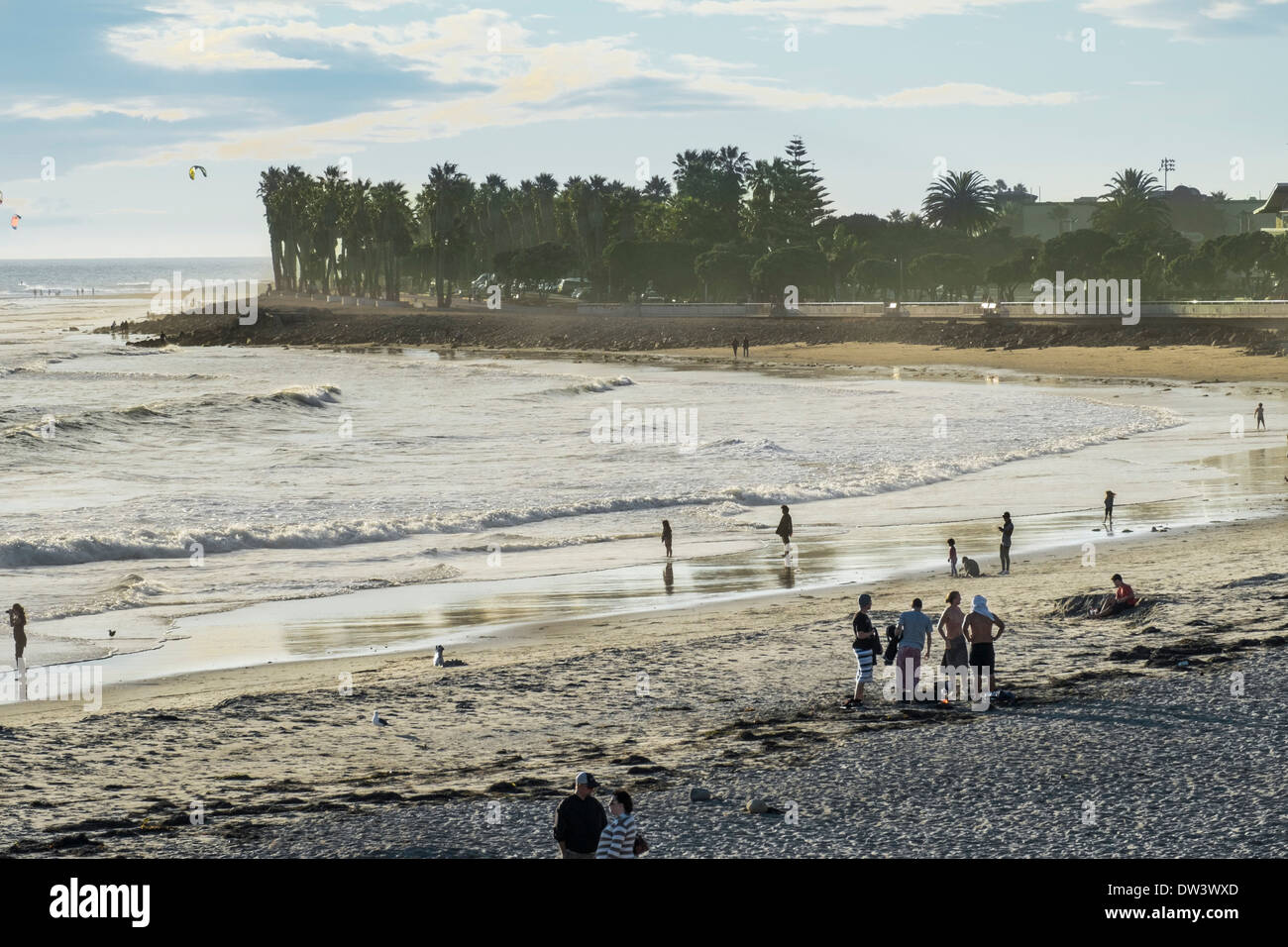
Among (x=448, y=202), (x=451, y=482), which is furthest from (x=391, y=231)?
(x=451, y=482)

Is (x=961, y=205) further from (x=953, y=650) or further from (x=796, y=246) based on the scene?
(x=953, y=650)

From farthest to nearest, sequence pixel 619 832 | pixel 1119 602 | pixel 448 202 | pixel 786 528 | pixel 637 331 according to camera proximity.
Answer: pixel 448 202 < pixel 637 331 < pixel 786 528 < pixel 1119 602 < pixel 619 832

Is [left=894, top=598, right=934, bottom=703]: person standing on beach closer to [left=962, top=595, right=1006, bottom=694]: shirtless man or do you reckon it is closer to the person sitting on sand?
[left=962, top=595, right=1006, bottom=694]: shirtless man

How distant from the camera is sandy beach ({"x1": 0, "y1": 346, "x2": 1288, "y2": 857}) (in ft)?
39.8

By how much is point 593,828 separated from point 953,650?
6.98m

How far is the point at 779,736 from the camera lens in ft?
50.0

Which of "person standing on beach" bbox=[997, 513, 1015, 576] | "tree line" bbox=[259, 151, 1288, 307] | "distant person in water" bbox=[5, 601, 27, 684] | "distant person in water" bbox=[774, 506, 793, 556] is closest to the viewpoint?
"distant person in water" bbox=[5, 601, 27, 684]

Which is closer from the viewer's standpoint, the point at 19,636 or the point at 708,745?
the point at 708,745

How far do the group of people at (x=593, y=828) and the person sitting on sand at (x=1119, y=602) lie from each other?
12.5m

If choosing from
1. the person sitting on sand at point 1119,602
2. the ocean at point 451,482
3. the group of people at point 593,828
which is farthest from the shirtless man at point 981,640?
the ocean at point 451,482

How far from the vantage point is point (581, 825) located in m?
10.5

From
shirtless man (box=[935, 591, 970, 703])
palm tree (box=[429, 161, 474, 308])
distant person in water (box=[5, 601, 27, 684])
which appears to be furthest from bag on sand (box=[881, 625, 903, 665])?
palm tree (box=[429, 161, 474, 308])

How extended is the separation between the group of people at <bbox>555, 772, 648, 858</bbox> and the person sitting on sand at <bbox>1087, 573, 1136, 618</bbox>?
41.0 ft
